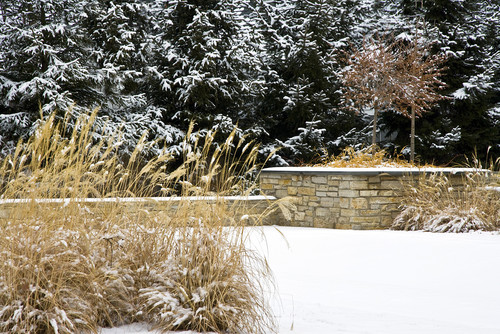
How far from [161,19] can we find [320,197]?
7.50m

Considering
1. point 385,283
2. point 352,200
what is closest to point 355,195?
point 352,200

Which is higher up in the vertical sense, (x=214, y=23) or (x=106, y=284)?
(x=214, y=23)

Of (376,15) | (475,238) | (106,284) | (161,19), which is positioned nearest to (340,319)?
(106,284)

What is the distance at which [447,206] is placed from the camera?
673cm

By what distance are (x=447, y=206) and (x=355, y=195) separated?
1.27 metres

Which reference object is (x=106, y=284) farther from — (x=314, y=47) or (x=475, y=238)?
(x=314, y=47)

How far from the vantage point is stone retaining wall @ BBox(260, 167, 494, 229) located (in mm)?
6957

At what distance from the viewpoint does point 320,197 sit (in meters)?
7.25

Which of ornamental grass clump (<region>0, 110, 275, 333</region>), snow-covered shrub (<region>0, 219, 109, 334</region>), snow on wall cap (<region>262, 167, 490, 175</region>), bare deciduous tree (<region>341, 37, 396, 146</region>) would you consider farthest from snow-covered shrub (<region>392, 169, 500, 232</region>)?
snow-covered shrub (<region>0, 219, 109, 334</region>)

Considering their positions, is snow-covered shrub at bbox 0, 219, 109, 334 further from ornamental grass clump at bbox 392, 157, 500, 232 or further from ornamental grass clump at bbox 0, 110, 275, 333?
ornamental grass clump at bbox 392, 157, 500, 232

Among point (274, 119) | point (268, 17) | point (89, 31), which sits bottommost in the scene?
point (274, 119)

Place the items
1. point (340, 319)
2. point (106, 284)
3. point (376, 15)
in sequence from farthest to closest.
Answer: point (376, 15), point (340, 319), point (106, 284)

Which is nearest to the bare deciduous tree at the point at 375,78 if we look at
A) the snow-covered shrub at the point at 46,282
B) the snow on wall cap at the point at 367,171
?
the snow on wall cap at the point at 367,171

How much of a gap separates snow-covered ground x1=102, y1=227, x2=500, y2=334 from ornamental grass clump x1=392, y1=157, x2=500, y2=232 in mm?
335
